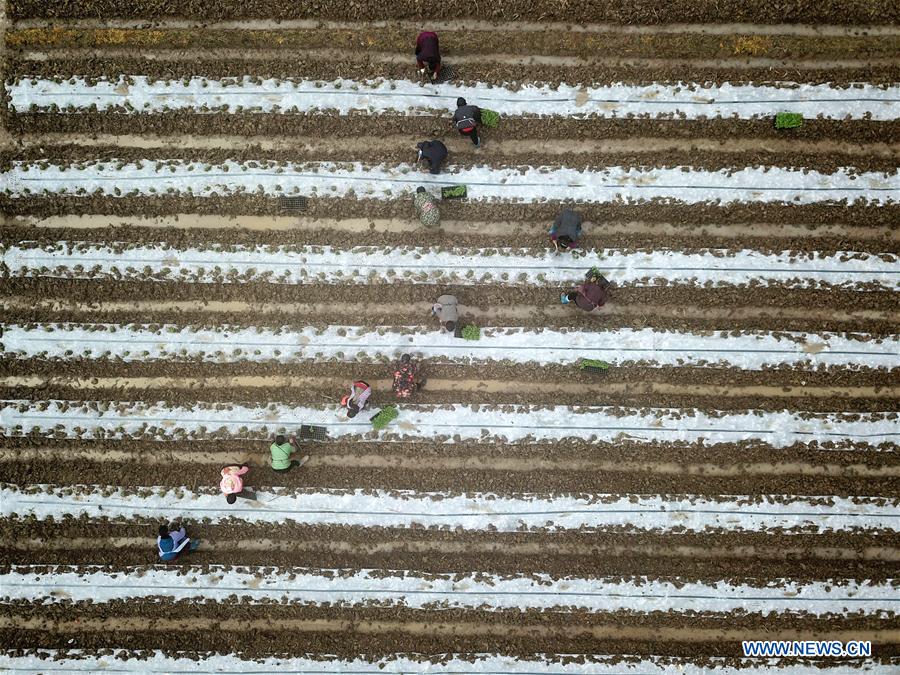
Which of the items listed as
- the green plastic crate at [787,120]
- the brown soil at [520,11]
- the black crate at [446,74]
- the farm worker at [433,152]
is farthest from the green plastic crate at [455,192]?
the green plastic crate at [787,120]

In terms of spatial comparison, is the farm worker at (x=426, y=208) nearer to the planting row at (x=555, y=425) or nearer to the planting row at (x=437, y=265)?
the planting row at (x=437, y=265)

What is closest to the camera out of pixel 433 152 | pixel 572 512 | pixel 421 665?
pixel 433 152

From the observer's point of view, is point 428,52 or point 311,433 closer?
point 428,52

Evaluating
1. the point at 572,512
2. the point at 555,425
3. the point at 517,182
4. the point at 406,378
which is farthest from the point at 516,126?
the point at 572,512

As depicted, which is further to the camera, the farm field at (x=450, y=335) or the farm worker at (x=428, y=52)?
the farm field at (x=450, y=335)

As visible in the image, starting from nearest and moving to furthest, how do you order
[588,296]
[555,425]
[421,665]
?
[588,296], [421,665], [555,425]

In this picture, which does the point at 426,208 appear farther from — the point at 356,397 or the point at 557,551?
the point at 557,551

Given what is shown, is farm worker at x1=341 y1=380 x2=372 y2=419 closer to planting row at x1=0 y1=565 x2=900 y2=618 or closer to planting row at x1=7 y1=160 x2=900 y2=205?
planting row at x1=0 y1=565 x2=900 y2=618
